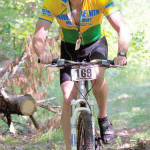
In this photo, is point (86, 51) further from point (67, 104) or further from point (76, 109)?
point (76, 109)

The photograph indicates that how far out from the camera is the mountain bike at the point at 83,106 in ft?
9.64

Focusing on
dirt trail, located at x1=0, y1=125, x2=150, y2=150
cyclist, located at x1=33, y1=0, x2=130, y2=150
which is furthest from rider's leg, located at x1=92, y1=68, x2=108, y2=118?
dirt trail, located at x1=0, y1=125, x2=150, y2=150

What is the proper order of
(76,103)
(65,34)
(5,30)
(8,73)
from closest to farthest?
1. (76,103)
2. (65,34)
3. (8,73)
4. (5,30)

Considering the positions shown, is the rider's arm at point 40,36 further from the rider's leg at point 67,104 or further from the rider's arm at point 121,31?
the rider's arm at point 121,31

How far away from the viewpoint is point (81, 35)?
3598 millimetres

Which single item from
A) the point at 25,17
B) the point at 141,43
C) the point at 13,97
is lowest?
the point at 13,97

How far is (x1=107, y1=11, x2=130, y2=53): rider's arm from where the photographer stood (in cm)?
321

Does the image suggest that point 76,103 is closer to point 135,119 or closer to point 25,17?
point 135,119

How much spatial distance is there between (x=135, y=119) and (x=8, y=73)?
2561 millimetres

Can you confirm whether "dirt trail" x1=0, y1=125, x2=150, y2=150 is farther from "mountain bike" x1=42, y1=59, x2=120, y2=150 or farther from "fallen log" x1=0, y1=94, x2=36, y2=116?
"mountain bike" x1=42, y1=59, x2=120, y2=150

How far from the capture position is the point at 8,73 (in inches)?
219

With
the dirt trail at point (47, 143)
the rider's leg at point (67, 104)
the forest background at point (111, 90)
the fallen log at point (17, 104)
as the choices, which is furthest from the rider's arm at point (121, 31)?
the fallen log at point (17, 104)

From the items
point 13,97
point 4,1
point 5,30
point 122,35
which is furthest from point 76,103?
point 4,1

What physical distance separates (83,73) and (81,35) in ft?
2.36
